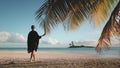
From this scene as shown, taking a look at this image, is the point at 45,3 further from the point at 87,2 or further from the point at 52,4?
the point at 87,2

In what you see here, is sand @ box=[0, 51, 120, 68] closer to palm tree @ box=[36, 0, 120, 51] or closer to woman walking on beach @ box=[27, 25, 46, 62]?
woman walking on beach @ box=[27, 25, 46, 62]

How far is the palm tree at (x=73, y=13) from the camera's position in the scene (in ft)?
23.9

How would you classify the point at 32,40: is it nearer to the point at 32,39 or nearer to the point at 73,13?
the point at 32,39

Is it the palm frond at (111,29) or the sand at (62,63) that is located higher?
the palm frond at (111,29)

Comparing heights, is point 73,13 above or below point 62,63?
above

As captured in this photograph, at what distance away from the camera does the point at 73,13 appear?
24.9 ft

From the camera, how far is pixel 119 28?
6.61 m

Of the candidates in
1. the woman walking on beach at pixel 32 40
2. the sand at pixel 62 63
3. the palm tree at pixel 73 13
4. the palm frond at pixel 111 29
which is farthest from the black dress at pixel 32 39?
the palm frond at pixel 111 29

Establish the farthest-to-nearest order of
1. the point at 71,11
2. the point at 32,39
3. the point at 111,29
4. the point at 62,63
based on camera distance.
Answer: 1. the point at 32,39
2. the point at 62,63
3. the point at 71,11
4. the point at 111,29

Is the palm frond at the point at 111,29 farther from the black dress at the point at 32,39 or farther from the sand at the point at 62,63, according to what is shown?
the black dress at the point at 32,39

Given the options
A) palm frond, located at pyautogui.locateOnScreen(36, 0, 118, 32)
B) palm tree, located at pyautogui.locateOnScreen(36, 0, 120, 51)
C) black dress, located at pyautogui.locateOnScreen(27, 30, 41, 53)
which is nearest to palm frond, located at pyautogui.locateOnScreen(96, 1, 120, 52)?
palm tree, located at pyautogui.locateOnScreen(36, 0, 120, 51)

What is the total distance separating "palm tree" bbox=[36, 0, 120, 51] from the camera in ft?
23.9

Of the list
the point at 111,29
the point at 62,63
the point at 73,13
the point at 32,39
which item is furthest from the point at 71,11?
the point at 32,39

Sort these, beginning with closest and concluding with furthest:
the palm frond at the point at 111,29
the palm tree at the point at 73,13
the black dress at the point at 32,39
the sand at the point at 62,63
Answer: the palm frond at the point at 111,29 < the palm tree at the point at 73,13 < the sand at the point at 62,63 < the black dress at the point at 32,39
